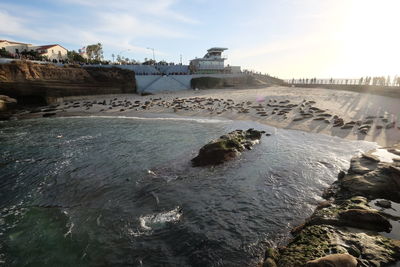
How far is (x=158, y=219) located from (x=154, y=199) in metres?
1.42

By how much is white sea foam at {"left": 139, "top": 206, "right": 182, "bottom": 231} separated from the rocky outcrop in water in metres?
3.57

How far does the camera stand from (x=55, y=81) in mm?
38500

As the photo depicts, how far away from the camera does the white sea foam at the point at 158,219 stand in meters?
7.64

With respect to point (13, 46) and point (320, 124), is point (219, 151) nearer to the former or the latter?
point (320, 124)

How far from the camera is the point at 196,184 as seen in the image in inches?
415

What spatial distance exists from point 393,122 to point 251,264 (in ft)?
64.5

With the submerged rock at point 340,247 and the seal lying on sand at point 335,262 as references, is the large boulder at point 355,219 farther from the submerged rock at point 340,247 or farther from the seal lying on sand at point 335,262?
the seal lying on sand at point 335,262

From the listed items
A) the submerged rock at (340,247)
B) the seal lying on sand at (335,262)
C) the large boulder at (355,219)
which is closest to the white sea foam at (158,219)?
the submerged rock at (340,247)

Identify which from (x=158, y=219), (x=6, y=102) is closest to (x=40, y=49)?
(x=6, y=102)

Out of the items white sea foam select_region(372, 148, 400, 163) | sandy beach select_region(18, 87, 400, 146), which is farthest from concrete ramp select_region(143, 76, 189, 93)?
white sea foam select_region(372, 148, 400, 163)

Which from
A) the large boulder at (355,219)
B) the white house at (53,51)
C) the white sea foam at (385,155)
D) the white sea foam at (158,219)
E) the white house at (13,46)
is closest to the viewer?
the large boulder at (355,219)

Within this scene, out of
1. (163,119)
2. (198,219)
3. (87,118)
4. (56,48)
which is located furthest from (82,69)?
(198,219)

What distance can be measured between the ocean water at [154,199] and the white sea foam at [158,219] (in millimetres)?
35

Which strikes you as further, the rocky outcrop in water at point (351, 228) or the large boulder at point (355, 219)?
the large boulder at point (355, 219)
